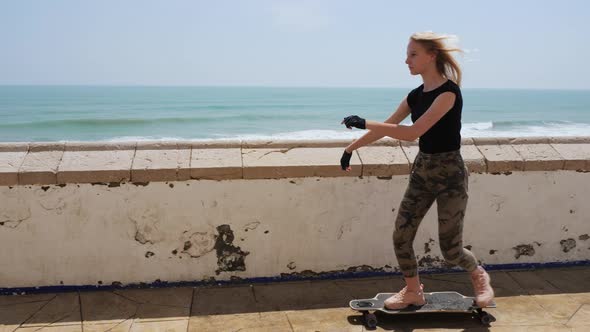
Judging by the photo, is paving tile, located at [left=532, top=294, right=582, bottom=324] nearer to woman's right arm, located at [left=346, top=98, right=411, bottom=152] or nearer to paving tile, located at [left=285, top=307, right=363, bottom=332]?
paving tile, located at [left=285, top=307, right=363, bottom=332]

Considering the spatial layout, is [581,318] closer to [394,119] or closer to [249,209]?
[394,119]

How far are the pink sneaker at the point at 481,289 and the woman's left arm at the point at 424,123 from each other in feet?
3.67

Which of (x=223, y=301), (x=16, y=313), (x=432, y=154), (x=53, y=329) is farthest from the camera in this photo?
(x=223, y=301)

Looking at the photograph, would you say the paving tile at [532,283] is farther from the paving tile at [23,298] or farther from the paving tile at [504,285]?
the paving tile at [23,298]

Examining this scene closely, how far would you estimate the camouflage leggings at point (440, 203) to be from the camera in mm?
2945

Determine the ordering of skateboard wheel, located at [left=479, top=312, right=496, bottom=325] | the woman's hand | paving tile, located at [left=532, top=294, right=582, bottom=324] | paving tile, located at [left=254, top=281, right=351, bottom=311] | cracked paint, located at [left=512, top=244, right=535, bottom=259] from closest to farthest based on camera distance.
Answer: the woman's hand
skateboard wheel, located at [left=479, top=312, right=496, bottom=325]
paving tile, located at [left=532, top=294, right=582, bottom=324]
paving tile, located at [left=254, top=281, right=351, bottom=311]
cracked paint, located at [left=512, top=244, right=535, bottom=259]

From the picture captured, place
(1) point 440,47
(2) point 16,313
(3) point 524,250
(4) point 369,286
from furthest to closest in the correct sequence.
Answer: (3) point 524,250 < (4) point 369,286 < (2) point 16,313 < (1) point 440,47

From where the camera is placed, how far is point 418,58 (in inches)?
112

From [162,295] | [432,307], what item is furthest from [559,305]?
[162,295]

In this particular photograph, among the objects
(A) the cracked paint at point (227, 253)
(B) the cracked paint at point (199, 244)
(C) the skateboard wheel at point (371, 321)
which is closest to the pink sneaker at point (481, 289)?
(C) the skateboard wheel at point (371, 321)

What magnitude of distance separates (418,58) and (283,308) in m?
1.90

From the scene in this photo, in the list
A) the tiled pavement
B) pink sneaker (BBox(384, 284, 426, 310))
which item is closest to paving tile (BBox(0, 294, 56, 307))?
the tiled pavement

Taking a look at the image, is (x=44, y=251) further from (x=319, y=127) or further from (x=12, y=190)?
(x=319, y=127)

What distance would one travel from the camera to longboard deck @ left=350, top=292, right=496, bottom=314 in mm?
3170
